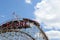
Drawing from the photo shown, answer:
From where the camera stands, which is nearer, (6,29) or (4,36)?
(4,36)

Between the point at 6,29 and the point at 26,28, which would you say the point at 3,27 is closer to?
the point at 6,29

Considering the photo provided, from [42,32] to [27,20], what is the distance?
12.4ft

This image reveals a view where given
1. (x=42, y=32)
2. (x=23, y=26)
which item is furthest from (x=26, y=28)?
(x=42, y=32)

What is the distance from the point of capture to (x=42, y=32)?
1642 inches

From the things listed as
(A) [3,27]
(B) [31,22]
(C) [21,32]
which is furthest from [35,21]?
(A) [3,27]

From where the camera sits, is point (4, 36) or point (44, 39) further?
point (44, 39)

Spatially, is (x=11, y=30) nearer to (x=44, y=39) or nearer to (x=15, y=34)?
(x=15, y=34)

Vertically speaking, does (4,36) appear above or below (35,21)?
below

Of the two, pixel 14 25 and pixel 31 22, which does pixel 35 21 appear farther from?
pixel 14 25

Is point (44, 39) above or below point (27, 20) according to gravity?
below

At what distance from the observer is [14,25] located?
4162 cm

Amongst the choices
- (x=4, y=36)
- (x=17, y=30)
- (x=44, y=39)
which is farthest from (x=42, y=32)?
(x=4, y=36)

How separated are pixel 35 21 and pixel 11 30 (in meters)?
5.03

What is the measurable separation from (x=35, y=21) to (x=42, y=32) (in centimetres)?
254
